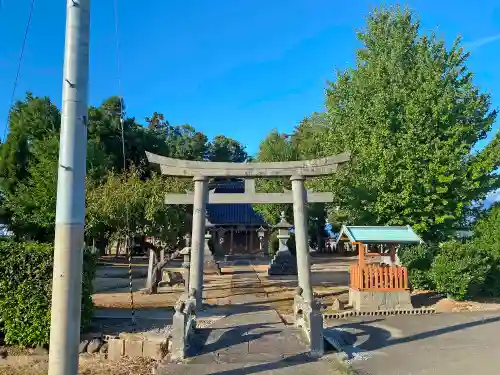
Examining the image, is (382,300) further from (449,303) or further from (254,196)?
(254,196)

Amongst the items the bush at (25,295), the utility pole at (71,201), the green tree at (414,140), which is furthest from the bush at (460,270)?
the utility pole at (71,201)

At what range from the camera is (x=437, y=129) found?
17406 mm

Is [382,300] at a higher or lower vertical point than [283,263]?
lower

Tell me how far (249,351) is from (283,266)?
15.7 meters

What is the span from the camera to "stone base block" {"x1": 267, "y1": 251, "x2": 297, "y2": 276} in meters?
23.2

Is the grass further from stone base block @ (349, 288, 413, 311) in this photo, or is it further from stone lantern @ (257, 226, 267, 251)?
stone lantern @ (257, 226, 267, 251)

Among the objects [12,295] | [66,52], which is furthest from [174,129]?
[66,52]

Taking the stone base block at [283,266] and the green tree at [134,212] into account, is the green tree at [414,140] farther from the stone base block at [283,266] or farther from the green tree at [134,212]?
the green tree at [134,212]

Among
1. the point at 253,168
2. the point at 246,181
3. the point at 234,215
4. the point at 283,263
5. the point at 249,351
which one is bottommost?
the point at 249,351

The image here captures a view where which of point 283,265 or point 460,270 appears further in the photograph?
point 283,265

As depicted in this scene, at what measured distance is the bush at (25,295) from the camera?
8.12 meters

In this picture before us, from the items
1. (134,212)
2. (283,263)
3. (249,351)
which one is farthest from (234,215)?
(249,351)

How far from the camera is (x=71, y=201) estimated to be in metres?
4.38

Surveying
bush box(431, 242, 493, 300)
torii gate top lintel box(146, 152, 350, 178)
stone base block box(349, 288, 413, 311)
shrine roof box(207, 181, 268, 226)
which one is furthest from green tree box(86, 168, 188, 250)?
shrine roof box(207, 181, 268, 226)
